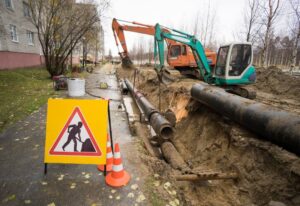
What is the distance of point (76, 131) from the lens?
3109 millimetres

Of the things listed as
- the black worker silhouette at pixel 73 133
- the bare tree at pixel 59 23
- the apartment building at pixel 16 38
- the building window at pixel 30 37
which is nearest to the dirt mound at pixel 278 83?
the black worker silhouette at pixel 73 133

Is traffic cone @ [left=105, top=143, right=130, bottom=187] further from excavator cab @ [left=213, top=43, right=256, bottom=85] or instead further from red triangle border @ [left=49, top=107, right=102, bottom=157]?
excavator cab @ [left=213, top=43, right=256, bottom=85]

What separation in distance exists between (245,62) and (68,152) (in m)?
7.64

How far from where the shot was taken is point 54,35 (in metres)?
15.2

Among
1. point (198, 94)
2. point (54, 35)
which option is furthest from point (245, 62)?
point (54, 35)

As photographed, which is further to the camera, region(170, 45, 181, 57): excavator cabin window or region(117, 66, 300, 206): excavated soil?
A: region(170, 45, 181, 57): excavator cabin window

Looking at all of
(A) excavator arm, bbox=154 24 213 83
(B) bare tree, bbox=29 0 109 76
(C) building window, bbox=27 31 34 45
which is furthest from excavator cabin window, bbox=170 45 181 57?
(C) building window, bbox=27 31 34 45

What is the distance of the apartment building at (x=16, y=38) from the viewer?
52.8 feet

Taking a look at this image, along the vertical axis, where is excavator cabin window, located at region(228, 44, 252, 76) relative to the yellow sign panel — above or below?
above

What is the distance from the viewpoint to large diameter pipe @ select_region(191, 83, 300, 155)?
3.08 meters

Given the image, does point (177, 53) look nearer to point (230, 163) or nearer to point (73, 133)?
point (230, 163)

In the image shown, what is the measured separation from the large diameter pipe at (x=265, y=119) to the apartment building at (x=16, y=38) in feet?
59.7

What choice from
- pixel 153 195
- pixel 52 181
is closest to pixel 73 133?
pixel 52 181

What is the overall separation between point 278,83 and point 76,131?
40.4 ft
